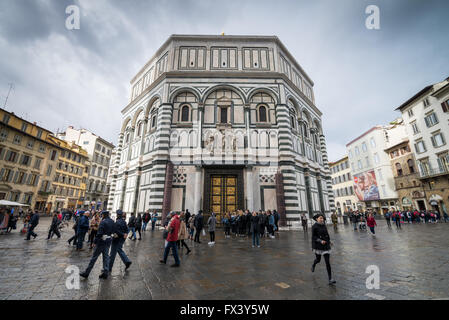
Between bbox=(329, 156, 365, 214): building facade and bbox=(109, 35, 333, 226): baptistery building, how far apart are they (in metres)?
25.4

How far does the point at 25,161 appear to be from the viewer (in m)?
26.6

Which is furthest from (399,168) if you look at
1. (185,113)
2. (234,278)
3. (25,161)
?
(25,161)

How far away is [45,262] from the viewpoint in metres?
5.37

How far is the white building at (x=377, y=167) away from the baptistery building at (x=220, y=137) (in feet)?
62.9

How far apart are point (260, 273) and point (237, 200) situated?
10.1 m

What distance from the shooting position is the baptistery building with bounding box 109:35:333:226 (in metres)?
14.6

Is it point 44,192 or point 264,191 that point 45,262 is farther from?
point 44,192

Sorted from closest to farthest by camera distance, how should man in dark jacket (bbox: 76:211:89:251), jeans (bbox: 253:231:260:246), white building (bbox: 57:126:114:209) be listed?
man in dark jacket (bbox: 76:211:89:251)
jeans (bbox: 253:231:260:246)
white building (bbox: 57:126:114:209)

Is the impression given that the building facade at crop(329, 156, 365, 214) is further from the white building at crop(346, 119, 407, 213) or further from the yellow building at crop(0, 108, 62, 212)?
the yellow building at crop(0, 108, 62, 212)

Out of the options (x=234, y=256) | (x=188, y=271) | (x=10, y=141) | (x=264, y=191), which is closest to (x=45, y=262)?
(x=188, y=271)

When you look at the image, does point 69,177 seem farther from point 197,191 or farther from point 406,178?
point 406,178

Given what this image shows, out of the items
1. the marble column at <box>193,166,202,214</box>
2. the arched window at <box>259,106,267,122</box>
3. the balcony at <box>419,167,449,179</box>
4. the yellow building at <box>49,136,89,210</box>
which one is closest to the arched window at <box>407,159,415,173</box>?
the balcony at <box>419,167,449,179</box>

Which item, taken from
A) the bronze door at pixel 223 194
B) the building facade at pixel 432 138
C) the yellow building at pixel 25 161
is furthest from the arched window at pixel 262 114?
the yellow building at pixel 25 161

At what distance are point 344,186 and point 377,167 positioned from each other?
35.3 ft
